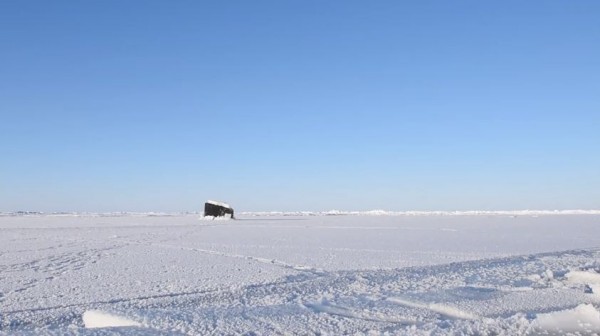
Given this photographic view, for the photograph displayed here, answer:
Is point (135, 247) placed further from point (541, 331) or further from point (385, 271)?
point (541, 331)

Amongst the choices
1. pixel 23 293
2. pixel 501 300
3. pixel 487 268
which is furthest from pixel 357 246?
pixel 23 293

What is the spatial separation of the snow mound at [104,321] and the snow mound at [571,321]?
3.12m

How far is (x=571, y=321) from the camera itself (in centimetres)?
390

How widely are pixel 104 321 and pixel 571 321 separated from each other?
370cm

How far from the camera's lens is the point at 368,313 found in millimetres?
4316

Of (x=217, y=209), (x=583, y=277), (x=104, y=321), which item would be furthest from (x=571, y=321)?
(x=217, y=209)

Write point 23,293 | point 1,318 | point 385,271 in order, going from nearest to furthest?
point 1,318 → point 23,293 → point 385,271

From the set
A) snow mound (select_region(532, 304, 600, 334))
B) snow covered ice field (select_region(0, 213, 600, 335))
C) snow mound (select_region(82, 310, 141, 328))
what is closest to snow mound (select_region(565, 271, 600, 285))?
snow covered ice field (select_region(0, 213, 600, 335))

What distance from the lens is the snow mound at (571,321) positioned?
12.2 feet

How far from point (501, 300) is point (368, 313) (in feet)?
5.13

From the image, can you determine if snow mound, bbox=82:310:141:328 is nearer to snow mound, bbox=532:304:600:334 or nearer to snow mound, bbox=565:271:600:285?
snow mound, bbox=532:304:600:334

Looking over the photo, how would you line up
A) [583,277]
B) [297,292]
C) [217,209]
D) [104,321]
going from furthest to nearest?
[217,209], [583,277], [297,292], [104,321]

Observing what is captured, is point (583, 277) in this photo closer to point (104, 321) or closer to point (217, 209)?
point (104, 321)

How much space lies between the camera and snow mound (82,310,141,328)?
373 centimetres
